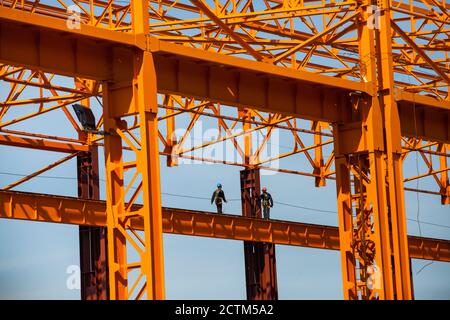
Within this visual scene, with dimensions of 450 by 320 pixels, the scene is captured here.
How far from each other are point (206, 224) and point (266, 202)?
6.21 meters

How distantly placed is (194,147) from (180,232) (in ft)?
24.2

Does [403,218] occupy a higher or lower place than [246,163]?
lower

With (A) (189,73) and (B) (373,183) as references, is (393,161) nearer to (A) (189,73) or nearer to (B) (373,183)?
(B) (373,183)

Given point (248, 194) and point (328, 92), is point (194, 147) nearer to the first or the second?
point (248, 194)

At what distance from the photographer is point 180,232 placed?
158 ft

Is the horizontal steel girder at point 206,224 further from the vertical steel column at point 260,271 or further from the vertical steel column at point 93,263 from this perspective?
the vertical steel column at point 93,263

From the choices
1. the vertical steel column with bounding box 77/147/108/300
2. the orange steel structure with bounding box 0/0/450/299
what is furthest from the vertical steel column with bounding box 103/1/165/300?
the vertical steel column with bounding box 77/147/108/300

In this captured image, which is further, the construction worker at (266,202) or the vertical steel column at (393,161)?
the construction worker at (266,202)

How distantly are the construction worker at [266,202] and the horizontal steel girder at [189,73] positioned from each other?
46.3 feet

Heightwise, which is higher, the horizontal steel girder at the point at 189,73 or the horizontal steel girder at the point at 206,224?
the horizontal steel girder at the point at 189,73

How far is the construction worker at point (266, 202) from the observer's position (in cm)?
5472

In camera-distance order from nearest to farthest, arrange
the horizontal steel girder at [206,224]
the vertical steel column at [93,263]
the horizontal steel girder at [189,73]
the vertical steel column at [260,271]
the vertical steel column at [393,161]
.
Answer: the horizontal steel girder at [189,73]
the vertical steel column at [393,161]
the horizontal steel girder at [206,224]
the vertical steel column at [93,263]
the vertical steel column at [260,271]

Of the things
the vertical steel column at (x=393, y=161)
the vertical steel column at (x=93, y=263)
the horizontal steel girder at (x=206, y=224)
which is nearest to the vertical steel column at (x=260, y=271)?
the horizontal steel girder at (x=206, y=224)
